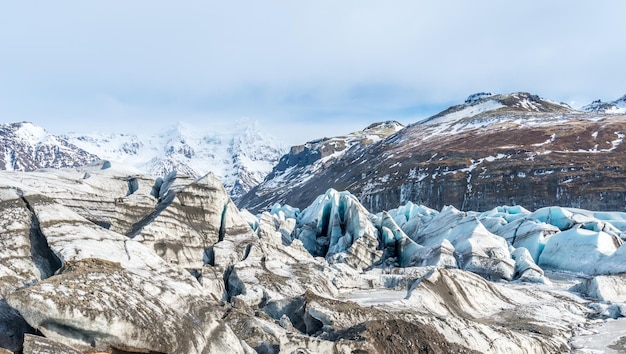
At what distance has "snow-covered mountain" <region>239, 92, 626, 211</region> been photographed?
10400 cm

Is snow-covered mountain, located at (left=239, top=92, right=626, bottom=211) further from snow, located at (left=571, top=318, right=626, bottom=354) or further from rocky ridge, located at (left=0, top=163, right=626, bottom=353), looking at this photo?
snow, located at (left=571, top=318, right=626, bottom=354)

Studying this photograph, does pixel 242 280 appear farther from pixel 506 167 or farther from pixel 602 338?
pixel 506 167

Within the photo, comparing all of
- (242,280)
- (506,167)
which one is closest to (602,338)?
(242,280)

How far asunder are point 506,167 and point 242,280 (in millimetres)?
102746

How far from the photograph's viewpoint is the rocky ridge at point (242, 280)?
1373cm

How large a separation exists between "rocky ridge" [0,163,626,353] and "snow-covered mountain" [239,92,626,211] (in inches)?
2355

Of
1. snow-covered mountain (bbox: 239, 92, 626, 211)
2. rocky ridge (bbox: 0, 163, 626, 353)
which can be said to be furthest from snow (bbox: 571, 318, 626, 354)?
snow-covered mountain (bbox: 239, 92, 626, 211)

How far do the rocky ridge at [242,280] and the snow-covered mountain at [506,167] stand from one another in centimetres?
5981

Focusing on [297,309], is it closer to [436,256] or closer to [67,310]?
[67,310]

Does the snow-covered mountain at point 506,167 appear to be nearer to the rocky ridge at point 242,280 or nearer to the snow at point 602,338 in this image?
the rocky ridge at point 242,280

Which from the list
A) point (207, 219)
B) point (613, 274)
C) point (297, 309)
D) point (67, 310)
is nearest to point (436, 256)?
point (613, 274)

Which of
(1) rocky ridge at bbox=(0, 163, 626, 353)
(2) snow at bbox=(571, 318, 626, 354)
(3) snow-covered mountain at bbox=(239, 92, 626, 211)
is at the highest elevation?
(3) snow-covered mountain at bbox=(239, 92, 626, 211)

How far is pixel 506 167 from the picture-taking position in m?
117

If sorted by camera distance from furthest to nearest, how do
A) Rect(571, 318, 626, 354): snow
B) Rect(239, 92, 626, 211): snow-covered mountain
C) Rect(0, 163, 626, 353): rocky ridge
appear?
Rect(239, 92, 626, 211): snow-covered mountain → Rect(571, 318, 626, 354): snow → Rect(0, 163, 626, 353): rocky ridge
